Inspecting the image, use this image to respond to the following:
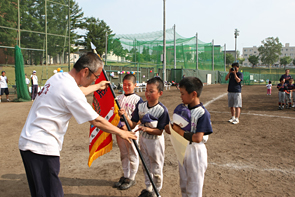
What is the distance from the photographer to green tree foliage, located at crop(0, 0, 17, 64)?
16.7 metres

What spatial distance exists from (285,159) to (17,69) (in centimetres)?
1461

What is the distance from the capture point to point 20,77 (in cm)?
1467

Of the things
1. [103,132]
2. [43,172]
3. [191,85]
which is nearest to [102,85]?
[103,132]

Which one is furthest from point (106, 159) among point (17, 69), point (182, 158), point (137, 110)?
point (17, 69)

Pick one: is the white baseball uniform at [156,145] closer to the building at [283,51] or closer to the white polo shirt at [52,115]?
the white polo shirt at [52,115]

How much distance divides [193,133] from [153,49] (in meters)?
27.9

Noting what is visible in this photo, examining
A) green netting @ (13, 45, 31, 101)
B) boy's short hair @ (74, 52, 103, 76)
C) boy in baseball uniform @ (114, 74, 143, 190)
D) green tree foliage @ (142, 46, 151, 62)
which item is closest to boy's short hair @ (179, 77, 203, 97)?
boy's short hair @ (74, 52, 103, 76)

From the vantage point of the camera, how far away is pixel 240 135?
6.85m

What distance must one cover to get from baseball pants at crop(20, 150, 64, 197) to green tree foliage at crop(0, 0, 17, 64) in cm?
1743

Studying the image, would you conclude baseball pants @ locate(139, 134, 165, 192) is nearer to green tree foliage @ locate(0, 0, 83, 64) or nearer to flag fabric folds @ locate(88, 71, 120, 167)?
flag fabric folds @ locate(88, 71, 120, 167)

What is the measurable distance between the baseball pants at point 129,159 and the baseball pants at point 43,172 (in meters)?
1.69

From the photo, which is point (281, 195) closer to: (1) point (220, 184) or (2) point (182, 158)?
(1) point (220, 184)

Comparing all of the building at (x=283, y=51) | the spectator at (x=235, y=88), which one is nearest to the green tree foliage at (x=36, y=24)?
the spectator at (x=235, y=88)

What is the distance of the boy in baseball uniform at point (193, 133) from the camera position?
257 centimetres
